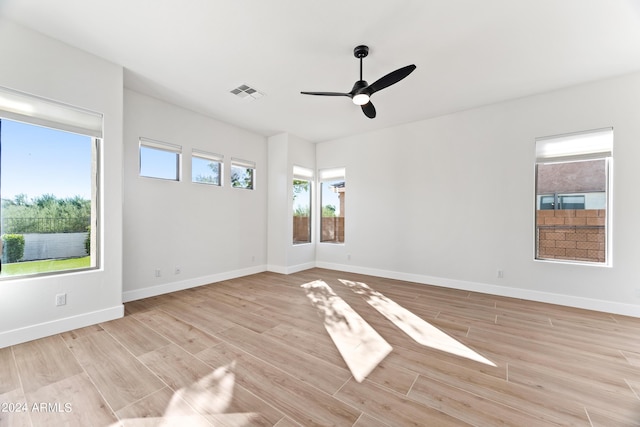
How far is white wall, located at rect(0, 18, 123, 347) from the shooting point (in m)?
2.51

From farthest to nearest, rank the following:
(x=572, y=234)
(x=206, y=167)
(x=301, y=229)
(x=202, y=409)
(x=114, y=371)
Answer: (x=301, y=229)
(x=206, y=167)
(x=572, y=234)
(x=114, y=371)
(x=202, y=409)

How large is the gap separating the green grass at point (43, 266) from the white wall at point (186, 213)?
0.76 meters

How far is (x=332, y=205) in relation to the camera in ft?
21.0

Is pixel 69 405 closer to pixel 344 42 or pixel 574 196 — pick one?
pixel 344 42

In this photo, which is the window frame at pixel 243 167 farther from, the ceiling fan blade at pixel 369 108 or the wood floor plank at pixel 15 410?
the wood floor plank at pixel 15 410

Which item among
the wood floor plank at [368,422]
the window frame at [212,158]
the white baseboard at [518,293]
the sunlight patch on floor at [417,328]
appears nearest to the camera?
the wood floor plank at [368,422]

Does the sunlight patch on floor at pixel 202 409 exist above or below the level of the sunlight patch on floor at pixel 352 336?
above

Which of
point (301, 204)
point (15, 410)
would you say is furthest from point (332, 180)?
point (15, 410)

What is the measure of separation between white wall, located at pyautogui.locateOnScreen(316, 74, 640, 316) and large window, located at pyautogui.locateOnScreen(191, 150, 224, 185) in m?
2.76

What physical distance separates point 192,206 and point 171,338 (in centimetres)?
251

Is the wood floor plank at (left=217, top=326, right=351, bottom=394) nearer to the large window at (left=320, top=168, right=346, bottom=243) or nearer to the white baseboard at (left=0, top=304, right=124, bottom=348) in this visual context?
the white baseboard at (left=0, top=304, right=124, bottom=348)

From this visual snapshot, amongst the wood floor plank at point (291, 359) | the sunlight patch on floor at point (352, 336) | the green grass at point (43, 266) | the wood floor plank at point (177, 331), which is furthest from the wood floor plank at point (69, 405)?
the sunlight patch on floor at point (352, 336)

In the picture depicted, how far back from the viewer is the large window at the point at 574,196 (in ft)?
11.7

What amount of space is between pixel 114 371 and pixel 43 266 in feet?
5.44
